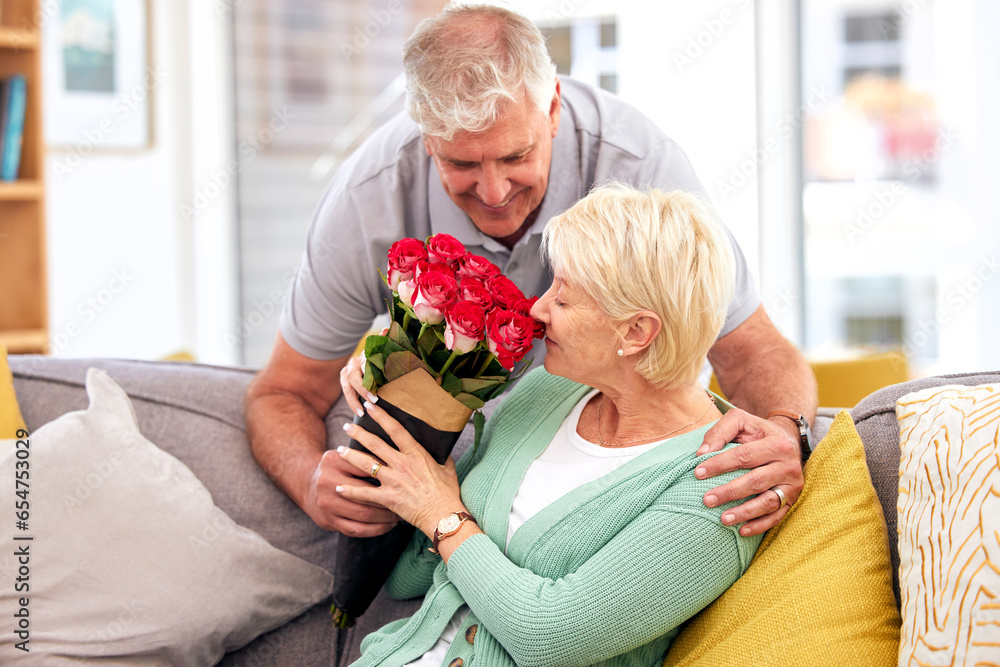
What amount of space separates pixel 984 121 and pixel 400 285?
121 inches

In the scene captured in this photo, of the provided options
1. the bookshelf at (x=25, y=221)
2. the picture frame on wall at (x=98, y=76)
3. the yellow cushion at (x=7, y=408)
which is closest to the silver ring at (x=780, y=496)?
the yellow cushion at (x=7, y=408)

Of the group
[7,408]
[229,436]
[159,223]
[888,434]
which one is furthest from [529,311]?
[159,223]

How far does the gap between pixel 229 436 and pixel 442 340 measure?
0.71 metres

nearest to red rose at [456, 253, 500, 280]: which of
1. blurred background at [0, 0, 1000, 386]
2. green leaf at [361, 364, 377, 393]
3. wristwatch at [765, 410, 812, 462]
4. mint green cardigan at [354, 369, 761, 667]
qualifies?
green leaf at [361, 364, 377, 393]

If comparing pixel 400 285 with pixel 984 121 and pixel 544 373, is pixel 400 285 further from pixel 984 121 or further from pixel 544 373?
pixel 984 121

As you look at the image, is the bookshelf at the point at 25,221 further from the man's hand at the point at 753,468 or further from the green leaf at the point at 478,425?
the man's hand at the point at 753,468

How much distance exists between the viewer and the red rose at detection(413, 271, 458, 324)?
123 cm

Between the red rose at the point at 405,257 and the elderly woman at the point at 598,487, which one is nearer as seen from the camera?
the elderly woman at the point at 598,487

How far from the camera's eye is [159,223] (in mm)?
3904

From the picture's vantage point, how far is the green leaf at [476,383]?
1.32m

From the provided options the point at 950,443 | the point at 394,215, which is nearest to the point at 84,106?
the point at 394,215

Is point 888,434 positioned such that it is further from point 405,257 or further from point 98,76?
point 98,76

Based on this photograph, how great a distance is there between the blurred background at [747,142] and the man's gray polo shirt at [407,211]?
5.72 feet

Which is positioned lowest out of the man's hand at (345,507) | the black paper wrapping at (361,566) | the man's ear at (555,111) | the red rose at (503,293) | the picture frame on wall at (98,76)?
the black paper wrapping at (361,566)
